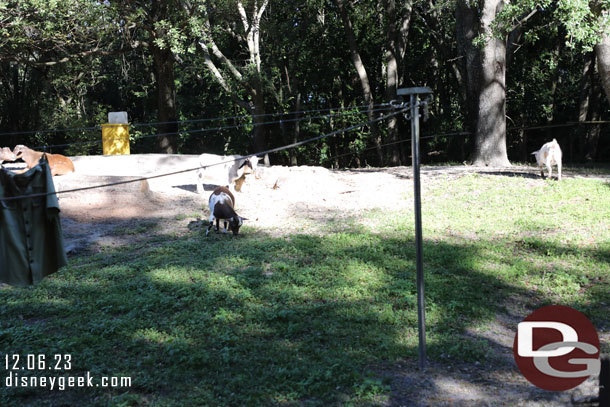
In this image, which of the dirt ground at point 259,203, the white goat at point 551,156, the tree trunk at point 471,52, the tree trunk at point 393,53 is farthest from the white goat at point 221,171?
the tree trunk at point 393,53

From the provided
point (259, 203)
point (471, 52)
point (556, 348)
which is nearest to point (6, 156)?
point (259, 203)

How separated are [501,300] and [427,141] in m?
16.7

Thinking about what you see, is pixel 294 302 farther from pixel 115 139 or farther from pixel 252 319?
pixel 115 139

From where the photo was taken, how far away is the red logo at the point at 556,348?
4621 millimetres

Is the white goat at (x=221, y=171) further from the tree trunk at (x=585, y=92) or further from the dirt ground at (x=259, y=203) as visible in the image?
the tree trunk at (x=585, y=92)

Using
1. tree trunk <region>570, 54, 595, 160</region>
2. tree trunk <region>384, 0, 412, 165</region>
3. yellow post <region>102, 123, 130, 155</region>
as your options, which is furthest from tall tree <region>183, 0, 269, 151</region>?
tree trunk <region>570, 54, 595, 160</region>

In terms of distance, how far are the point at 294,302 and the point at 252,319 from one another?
0.62m

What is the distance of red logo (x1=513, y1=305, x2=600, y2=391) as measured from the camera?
4.62 metres

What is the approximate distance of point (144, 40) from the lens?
18.3 m

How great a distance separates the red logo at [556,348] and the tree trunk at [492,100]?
8.14m

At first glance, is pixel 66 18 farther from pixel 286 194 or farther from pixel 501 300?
pixel 501 300

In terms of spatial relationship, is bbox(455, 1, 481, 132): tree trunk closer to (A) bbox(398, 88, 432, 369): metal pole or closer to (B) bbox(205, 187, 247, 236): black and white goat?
(B) bbox(205, 187, 247, 236): black and white goat

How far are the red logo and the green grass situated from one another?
9.7 inches

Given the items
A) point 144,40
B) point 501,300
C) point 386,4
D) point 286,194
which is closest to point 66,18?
point 144,40
